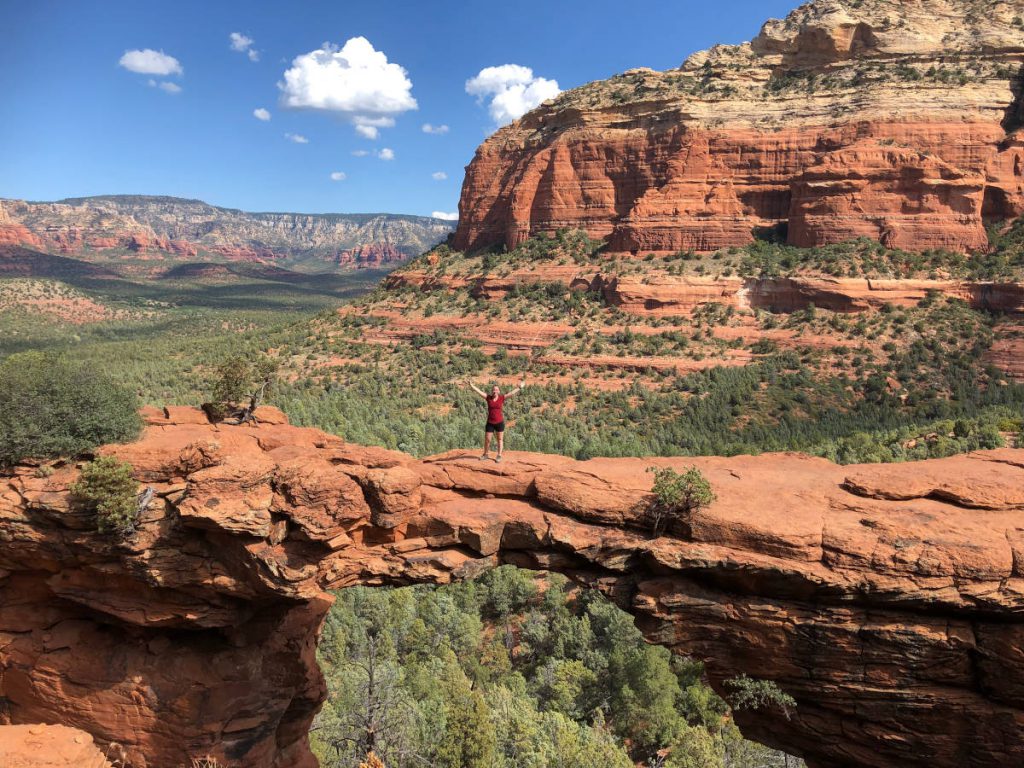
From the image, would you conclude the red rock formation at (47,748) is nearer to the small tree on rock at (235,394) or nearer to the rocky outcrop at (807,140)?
the small tree on rock at (235,394)

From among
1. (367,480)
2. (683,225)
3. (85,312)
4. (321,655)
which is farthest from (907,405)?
(85,312)

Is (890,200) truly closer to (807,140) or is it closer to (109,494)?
(807,140)

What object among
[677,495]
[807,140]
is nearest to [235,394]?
[677,495]

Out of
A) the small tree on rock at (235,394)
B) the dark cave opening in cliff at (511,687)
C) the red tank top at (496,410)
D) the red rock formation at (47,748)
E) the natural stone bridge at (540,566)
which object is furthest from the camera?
the dark cave opening in cliff at (511,687)

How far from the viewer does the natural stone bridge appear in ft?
35.2

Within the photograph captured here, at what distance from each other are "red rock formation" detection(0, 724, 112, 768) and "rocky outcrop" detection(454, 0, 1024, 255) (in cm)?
7414

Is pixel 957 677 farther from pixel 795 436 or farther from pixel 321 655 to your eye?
pixel 795 436

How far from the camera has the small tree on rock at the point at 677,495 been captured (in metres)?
11.9

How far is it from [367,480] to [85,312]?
6721 inches

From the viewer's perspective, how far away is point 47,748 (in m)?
11.7

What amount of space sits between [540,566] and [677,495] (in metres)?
3.54

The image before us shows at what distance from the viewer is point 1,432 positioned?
12.6 meters

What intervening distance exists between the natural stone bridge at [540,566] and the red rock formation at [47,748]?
0.85 meters

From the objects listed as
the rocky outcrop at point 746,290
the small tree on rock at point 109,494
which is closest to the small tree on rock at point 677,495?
the small tree on rock at point 109,494
